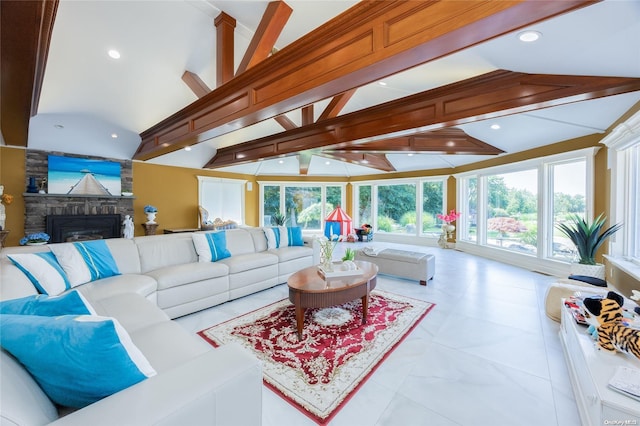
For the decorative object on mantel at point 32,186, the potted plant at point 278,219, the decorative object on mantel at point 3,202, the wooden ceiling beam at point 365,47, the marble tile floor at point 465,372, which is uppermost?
the wooden ceiling beam at point 365,47

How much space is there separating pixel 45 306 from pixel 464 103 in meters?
3.63

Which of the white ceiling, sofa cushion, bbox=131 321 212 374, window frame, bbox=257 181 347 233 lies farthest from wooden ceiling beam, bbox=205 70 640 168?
window frame, bbox=257 181 347 233

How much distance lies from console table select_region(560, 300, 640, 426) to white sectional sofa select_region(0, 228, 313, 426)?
1.69 meters

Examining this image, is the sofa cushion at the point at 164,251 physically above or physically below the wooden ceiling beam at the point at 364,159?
below

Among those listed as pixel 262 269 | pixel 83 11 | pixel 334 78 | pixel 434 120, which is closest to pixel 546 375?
pixel 434 120

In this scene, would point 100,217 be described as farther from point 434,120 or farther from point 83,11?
point 434,120

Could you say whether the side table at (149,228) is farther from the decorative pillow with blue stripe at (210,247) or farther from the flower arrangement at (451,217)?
the flower arrangement at (451,217)

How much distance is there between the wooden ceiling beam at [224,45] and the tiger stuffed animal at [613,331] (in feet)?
12.9

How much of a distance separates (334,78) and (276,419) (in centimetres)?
A: 236

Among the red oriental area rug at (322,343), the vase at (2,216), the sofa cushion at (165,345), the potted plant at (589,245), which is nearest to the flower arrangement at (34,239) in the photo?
the vase at (2,216)

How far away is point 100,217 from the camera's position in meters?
5.50

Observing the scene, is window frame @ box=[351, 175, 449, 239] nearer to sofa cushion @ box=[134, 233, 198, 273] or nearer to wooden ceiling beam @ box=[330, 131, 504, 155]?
wooden ceiling beam @ box=[330, 131, 504, 155]

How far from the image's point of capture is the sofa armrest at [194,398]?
2.73 feet

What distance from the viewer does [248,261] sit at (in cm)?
370
